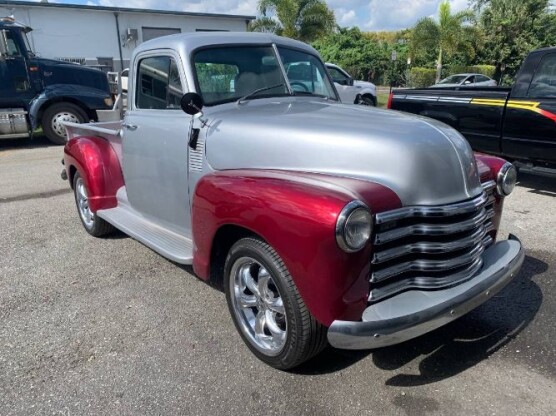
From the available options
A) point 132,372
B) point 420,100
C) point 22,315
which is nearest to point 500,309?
point 132,372

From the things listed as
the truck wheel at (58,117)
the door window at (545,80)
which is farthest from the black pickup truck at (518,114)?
the truck wheel at (58,117)

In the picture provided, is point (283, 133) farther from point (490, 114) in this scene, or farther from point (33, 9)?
point (33, 9)

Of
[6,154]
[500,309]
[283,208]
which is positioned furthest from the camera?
[6,154]

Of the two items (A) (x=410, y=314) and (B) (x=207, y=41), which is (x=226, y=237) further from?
(B) (x=207, y=41)

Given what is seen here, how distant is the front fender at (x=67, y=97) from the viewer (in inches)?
442

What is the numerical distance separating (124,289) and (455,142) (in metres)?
2.85

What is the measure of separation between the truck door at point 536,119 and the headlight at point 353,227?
16.2 feet

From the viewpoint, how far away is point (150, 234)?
403 cm

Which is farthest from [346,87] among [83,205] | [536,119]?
[83,205]

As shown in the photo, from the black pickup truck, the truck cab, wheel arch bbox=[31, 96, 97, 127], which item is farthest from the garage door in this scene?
the black pickup truck

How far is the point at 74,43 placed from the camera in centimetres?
2066

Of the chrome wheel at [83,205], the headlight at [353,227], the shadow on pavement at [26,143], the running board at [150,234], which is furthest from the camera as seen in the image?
the shadow on pavement at [26,143]

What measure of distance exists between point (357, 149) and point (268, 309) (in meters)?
1.12

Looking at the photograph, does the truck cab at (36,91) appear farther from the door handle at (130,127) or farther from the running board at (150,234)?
the door handle at (130,127)
